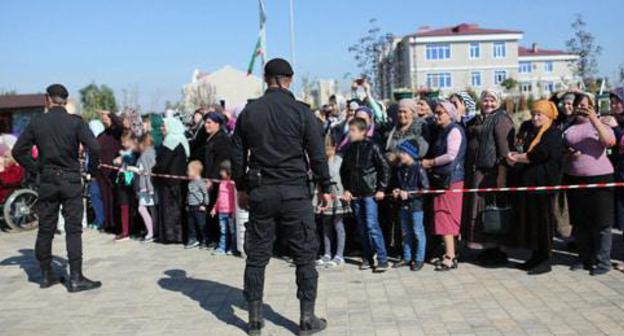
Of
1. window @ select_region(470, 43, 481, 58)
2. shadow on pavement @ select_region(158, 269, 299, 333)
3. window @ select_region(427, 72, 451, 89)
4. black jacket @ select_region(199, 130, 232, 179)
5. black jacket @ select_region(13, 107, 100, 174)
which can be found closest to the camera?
shadow on pavement @ select_region(158, 269, 299, 333)

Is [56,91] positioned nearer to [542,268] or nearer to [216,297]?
[216,297]

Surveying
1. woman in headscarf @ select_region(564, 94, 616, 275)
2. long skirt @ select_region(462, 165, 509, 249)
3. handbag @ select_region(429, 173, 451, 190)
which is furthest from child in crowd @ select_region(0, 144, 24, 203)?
woman in headscarf @ select_region(564, 94, 616, 275)

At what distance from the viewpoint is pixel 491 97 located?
7.18 meters

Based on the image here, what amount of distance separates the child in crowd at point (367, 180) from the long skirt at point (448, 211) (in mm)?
653

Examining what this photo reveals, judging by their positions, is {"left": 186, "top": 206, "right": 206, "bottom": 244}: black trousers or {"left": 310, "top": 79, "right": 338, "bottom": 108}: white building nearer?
{"left": 186, "top": 206, "right": 206, "bottom": 244}: black trousers

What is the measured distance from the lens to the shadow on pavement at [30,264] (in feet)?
27.0

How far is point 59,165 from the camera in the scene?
6.99 m

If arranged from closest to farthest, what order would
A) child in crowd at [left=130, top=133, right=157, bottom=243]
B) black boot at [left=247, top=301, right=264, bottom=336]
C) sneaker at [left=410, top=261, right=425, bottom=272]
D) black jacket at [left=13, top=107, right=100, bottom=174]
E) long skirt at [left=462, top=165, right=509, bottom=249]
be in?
black boot at [left=247, top=301, right=264, bottom=336]
black jacket at [left=13, top=107, right=100, bottom=174]
long skirt at [left=462, top=165, right=509, bottom=249]
sneaker at [left=410, top=261, right=425, bottom=272]
child in crowd at [left=130, top=133, right=157, bottom=243]

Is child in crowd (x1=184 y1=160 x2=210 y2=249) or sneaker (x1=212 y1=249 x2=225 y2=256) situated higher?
child in crowd (x1=184 y1=160 x2=210 y2=249)

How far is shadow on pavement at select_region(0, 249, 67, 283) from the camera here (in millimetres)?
8227

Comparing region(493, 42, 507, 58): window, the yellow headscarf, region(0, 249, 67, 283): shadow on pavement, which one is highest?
region(493, 42, 507, 58): window

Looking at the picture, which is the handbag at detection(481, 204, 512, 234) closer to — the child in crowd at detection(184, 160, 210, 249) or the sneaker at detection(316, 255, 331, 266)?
the sneaker at detection(316, 255, 331, 266)

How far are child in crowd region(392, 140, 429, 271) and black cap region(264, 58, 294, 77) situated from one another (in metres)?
2.47

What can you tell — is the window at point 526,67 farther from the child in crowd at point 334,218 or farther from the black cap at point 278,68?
the black cap at point 278,68
